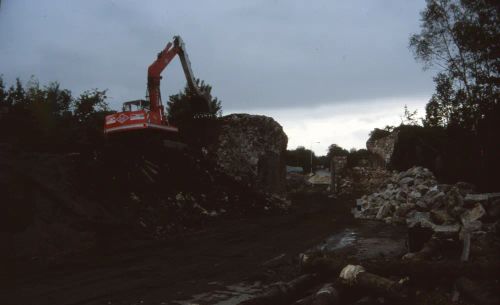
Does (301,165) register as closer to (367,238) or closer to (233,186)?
(233,186)

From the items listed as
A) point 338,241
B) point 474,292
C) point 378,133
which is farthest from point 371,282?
point 378,133

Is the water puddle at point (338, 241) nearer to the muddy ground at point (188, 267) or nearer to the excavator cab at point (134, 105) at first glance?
the muddy ground at point (188, 267)

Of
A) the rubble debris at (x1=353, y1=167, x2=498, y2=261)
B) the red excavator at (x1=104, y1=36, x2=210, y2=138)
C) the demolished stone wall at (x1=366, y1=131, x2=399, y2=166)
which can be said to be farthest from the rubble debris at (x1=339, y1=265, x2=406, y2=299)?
the demolished stone wall at (x1=366, y1=131, x2=399, y2=166)

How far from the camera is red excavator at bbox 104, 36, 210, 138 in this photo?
49.3ft

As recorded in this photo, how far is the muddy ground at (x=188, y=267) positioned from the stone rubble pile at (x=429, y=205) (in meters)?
1.27

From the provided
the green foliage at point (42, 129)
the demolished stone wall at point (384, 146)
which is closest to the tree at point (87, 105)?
the green foliage at point (42, 129)

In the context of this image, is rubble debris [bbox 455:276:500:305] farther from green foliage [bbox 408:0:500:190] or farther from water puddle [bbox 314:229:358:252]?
green foliage [bbox 408:0:500:190]

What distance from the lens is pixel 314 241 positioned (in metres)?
10.9

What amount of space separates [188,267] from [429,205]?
9.96 metres

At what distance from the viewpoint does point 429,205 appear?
47.8ft

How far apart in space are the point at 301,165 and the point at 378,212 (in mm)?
66929

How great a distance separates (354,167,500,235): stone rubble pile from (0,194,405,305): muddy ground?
1.27 metres

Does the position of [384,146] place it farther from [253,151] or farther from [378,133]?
[253,151]

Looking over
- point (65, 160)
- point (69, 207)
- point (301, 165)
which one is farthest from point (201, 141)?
point (301, 165)
